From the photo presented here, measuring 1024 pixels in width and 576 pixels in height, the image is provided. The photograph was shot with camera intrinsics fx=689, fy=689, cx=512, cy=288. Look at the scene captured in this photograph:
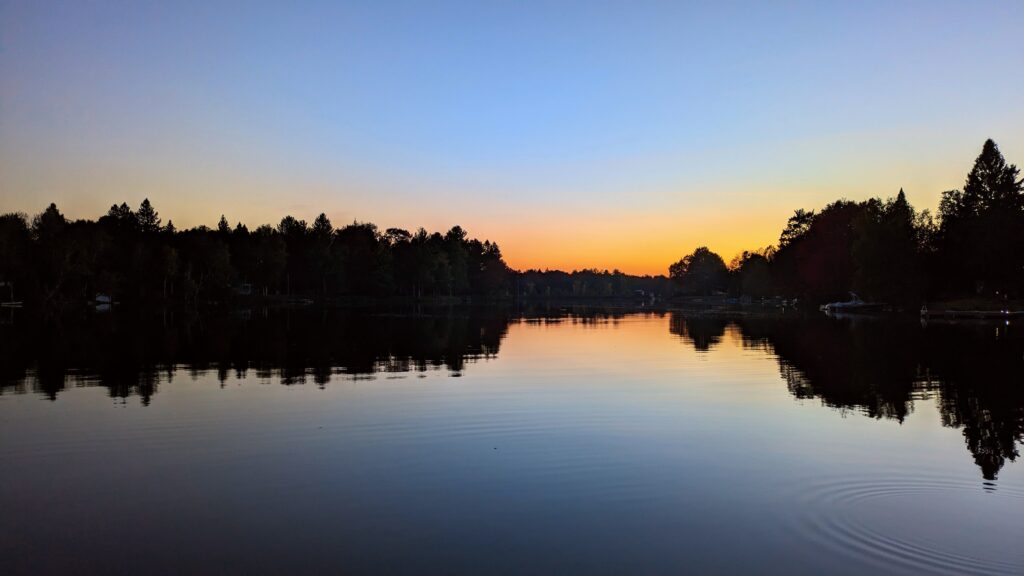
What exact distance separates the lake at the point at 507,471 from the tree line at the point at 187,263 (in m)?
88.0

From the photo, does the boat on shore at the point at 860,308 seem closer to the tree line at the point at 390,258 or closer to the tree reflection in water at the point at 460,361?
the tree line at the point at 390,258

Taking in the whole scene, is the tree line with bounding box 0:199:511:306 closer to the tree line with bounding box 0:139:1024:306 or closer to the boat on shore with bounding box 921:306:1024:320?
the tree line with bounding box 0:139:1024:306

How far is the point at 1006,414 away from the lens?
1862 centimetres

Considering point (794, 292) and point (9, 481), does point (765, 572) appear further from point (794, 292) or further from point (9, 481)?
point (794, 292)

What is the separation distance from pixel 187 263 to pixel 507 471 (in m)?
125

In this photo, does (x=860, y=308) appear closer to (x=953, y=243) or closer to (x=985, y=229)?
(x=953, y=243)

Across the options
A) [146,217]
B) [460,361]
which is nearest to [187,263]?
[146,217]

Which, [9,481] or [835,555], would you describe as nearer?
[835,555]

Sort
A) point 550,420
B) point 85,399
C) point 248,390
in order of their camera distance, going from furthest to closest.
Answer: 1. point 248,390
2. point 85,399
3. point 550,420

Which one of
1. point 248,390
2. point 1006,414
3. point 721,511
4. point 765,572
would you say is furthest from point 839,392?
point 248,390

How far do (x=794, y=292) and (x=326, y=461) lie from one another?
512 ft

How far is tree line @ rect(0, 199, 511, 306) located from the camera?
329 ft

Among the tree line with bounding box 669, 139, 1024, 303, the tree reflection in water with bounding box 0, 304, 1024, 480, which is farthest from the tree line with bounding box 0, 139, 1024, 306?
the tree reflection in water with bounding box 0, 304, 1024, 480

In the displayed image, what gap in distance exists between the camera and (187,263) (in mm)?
122875
